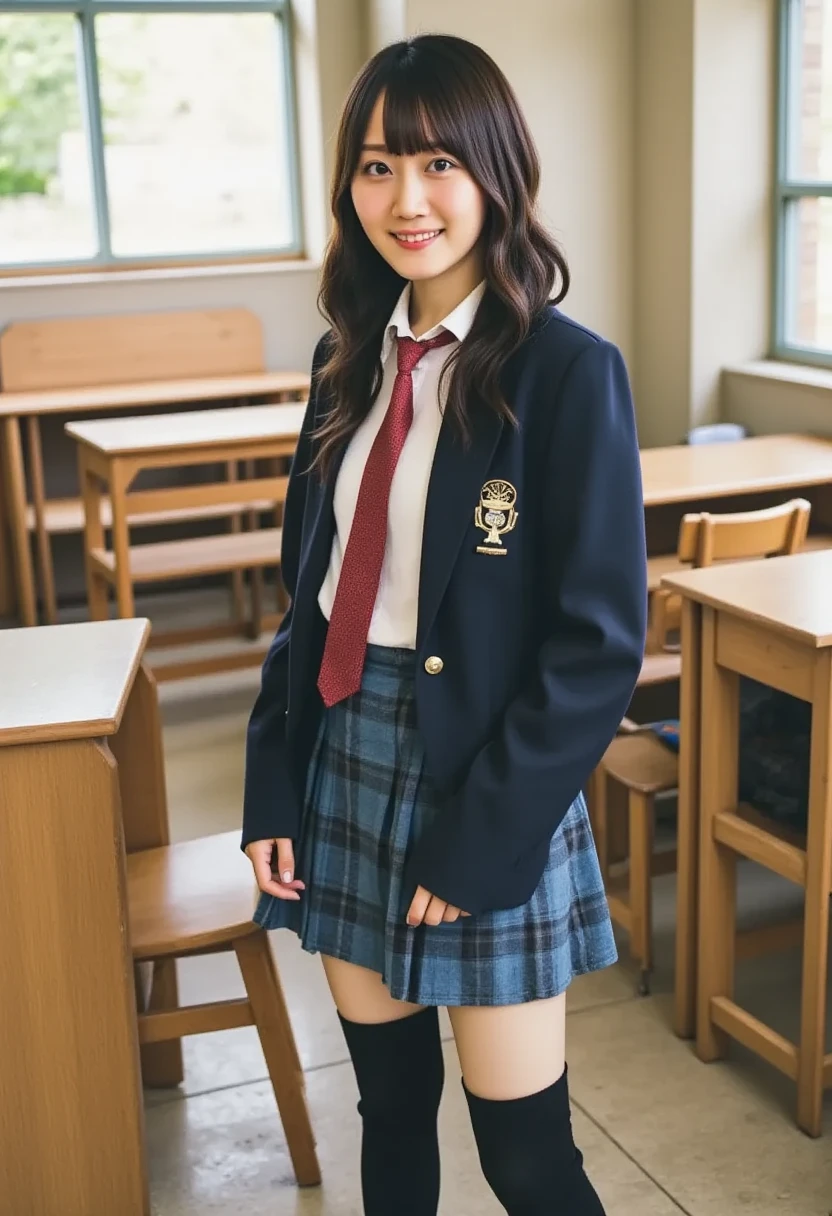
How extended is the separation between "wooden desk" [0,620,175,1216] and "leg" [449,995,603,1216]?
58cm

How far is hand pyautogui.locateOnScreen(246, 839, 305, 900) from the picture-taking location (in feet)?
5.13

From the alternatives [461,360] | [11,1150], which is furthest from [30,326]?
[461,360]

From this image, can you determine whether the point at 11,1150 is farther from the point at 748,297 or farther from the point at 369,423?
the point at 748,297

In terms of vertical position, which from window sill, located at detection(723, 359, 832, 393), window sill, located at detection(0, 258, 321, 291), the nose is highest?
the nose

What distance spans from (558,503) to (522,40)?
13.6ft

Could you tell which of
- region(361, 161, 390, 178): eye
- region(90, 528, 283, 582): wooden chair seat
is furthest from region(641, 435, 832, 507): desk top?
region(361, 161, 390, 178): eye

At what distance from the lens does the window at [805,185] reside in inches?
180

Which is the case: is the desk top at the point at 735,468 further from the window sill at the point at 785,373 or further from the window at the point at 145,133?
the window at the point at 145,133

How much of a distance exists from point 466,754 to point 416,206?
0.52 meters

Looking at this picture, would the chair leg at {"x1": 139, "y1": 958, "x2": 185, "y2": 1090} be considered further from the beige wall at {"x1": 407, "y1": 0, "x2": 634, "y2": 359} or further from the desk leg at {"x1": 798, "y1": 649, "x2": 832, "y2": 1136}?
the beige wall at {"x1": 407, "y1": 0, "x2": 634, "y2": 359}

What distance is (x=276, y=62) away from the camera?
5992mm

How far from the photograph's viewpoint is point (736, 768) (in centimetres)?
242

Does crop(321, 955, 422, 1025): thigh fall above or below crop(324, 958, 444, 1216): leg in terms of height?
above

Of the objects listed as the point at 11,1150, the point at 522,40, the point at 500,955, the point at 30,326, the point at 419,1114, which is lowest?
the point at 11,1150
